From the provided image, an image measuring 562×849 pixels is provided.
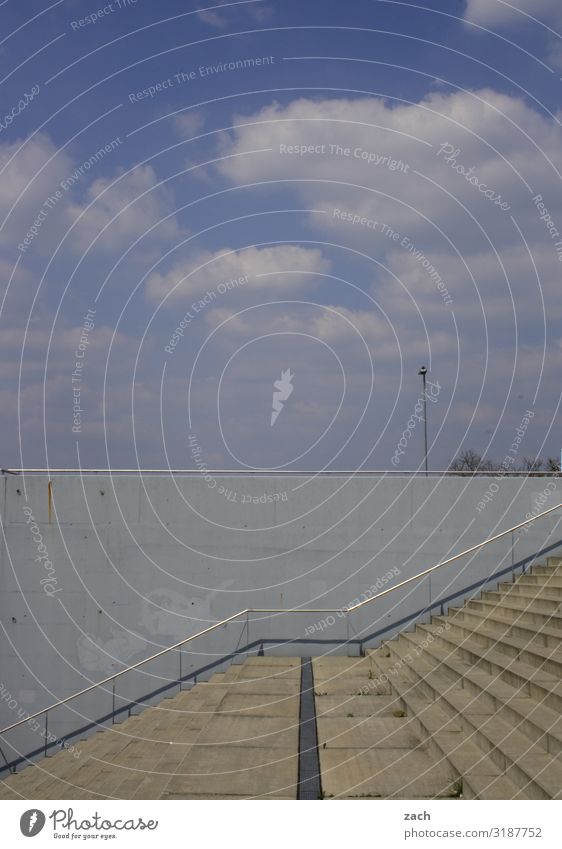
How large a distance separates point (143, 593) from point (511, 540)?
23.3ft

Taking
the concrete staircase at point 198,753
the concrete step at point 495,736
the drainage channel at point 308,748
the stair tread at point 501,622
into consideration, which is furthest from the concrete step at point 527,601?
the concrete staircase at point 198,753

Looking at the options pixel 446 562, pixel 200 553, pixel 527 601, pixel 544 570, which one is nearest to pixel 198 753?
pixel 527 601

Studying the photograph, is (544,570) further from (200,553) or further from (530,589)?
(200,553)

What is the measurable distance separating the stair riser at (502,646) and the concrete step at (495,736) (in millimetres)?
510

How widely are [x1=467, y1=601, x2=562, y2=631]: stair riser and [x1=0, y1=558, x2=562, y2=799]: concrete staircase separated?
3 centimetres

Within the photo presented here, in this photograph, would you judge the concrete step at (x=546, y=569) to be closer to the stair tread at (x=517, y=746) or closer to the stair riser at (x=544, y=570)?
the stair riser at (x=544, y=570)

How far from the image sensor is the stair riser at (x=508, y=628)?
1063 cm

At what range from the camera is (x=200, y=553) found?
16516 mm

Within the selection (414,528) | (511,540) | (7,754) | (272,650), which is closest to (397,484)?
(414,528)

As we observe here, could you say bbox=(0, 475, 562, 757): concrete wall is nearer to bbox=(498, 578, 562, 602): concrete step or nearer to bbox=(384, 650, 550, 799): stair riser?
bbox=(498, 578, 562, 602): concrete step

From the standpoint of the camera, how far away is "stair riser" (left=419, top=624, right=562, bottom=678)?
9609 mm

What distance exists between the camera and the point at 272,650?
52.6 feet

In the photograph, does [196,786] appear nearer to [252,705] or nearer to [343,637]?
[252,705]

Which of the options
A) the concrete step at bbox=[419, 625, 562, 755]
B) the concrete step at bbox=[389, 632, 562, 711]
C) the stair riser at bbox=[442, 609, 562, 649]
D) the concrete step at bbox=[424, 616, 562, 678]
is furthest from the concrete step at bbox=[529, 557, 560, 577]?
the concrete step at bbox=[419, 625, 562, 755]
